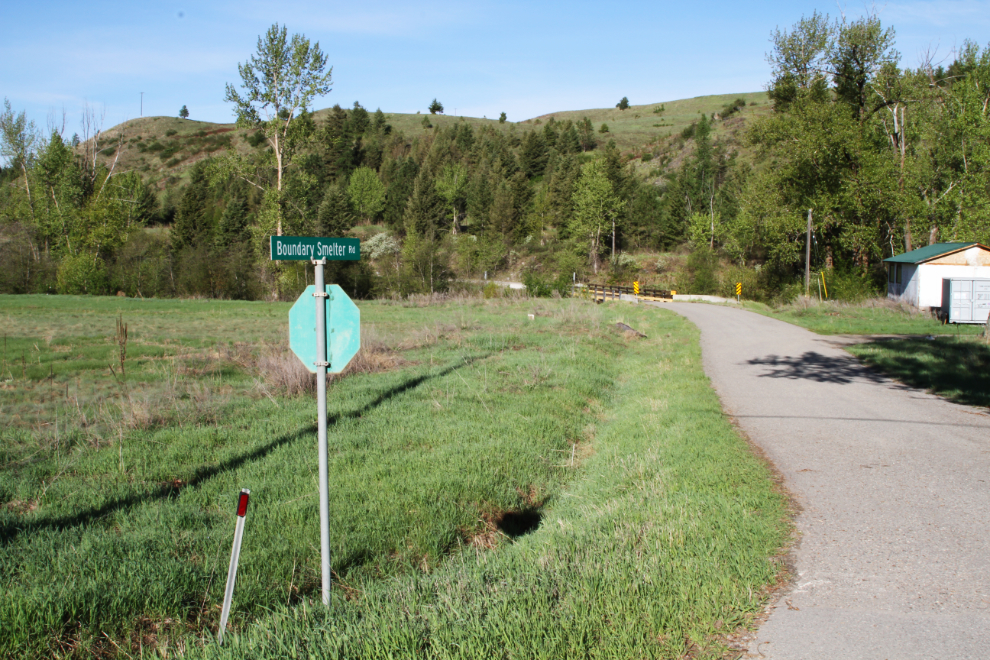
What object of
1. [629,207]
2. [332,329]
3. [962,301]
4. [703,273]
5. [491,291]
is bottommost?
[962,301]

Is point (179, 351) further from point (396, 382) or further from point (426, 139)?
point (426, 139)

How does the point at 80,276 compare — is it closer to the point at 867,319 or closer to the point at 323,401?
the point at 867,319

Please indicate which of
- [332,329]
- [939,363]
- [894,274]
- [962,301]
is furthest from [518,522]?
[894,274]

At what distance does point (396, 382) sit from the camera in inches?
520

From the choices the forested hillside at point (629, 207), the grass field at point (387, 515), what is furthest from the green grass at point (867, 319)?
the grass field at point (387, 515)

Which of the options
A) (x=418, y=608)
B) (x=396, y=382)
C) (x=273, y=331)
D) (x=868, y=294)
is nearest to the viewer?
(x=418, y=608)

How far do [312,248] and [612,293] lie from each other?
45863 mm

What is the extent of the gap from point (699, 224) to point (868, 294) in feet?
115

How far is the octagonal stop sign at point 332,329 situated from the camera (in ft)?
16.2

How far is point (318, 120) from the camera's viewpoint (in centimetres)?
14925

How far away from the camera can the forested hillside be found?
143ft

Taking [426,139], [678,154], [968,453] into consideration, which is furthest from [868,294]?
[426,139]

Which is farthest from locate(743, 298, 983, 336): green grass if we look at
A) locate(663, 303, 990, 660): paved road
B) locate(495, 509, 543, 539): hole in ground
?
locate(495, 509, 543, 539): hole in ground

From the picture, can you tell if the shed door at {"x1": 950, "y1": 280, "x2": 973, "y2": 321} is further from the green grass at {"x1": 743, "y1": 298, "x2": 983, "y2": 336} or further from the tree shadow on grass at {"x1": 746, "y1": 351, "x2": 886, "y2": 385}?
the tree shadow on grass at {"x1": 746, "y1": 351, "x2": 886, "y2": 385}
